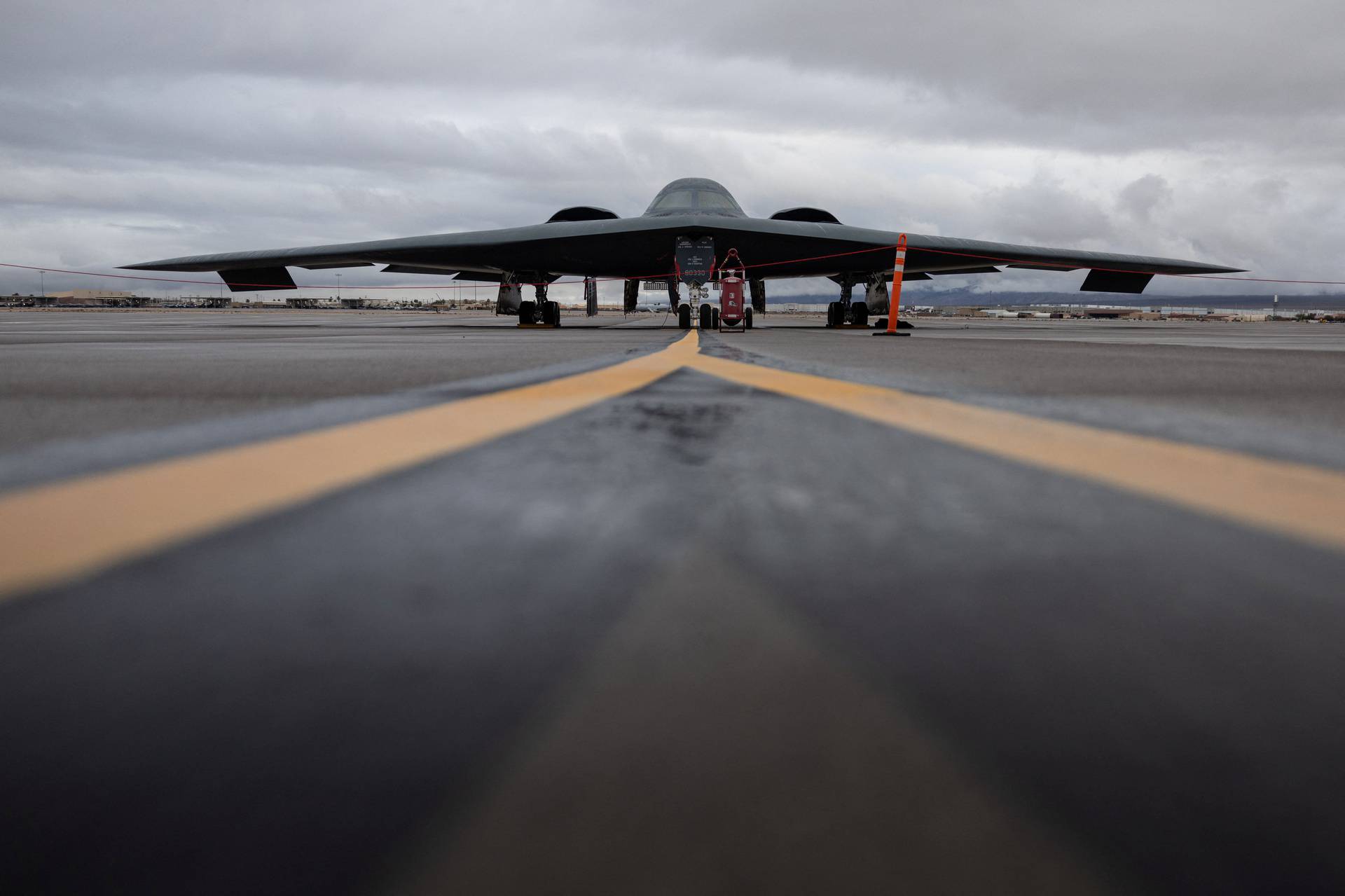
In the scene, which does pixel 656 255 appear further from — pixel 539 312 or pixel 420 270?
pixel 420 270

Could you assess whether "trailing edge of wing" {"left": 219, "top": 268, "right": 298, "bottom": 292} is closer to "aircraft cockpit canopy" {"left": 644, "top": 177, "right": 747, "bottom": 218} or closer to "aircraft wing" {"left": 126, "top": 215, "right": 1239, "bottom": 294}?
"aircraft wing" {"left": 126, "top": 215, "right": 1239, "bottom": 294}

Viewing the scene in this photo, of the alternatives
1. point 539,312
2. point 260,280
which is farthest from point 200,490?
point 260,280

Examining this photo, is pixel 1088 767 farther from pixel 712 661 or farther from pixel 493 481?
pixel 493 481

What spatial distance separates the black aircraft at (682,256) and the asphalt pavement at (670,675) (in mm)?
14378

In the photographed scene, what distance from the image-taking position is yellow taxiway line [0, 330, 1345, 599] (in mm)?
1135

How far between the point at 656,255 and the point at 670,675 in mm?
18062

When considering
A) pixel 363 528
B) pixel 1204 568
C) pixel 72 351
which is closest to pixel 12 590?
pixel 363 528

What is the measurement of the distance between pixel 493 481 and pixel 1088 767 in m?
1.16

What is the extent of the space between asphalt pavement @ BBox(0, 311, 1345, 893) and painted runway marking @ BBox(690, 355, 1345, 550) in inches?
0.6

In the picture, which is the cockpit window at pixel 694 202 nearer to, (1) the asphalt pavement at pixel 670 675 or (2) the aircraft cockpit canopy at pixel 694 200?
(2) the aircraft cockpit canopy at pixel 694 200

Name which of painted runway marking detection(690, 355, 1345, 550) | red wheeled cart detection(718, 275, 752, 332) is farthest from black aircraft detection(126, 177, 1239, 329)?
painted runway marking detection(690, 355, 1345, 550)

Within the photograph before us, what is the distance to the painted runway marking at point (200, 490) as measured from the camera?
3.51ft

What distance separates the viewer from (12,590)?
92 cm

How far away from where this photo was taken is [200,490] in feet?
4.77
